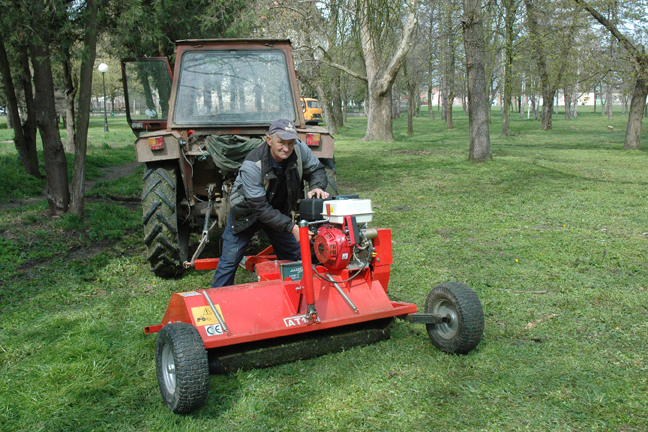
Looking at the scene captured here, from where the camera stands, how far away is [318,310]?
3625 millimetres

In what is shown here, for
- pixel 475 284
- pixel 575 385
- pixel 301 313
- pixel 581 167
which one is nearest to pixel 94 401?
pixel 301 313

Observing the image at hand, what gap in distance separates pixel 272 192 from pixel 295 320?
1074mm

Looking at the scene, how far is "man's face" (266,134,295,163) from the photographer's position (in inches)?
151

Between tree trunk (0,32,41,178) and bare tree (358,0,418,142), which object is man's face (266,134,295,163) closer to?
tree trunk (0,32,41,178)

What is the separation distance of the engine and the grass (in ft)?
2.09

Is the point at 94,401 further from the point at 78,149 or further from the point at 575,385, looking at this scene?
the point at 78,149

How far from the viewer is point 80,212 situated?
7.59 m

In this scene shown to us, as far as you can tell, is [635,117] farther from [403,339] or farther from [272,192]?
[272,192]

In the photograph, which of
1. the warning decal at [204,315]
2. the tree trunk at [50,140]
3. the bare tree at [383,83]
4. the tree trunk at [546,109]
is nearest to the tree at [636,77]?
the bare tree at [383,83]

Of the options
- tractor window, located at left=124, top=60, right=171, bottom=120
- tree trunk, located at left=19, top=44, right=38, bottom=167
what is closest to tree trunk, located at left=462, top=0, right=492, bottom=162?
tractor window, located at left=124, top=60, right=171, bottom=120

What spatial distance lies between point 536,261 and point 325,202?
121 inches

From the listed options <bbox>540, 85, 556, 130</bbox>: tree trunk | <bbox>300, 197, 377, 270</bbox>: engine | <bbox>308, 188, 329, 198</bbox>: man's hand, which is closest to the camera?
<bbox>300, 197, 377, 270</bbox>: engine

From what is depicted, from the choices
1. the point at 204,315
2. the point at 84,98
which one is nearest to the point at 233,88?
the point at 84,98

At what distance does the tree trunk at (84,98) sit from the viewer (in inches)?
275
